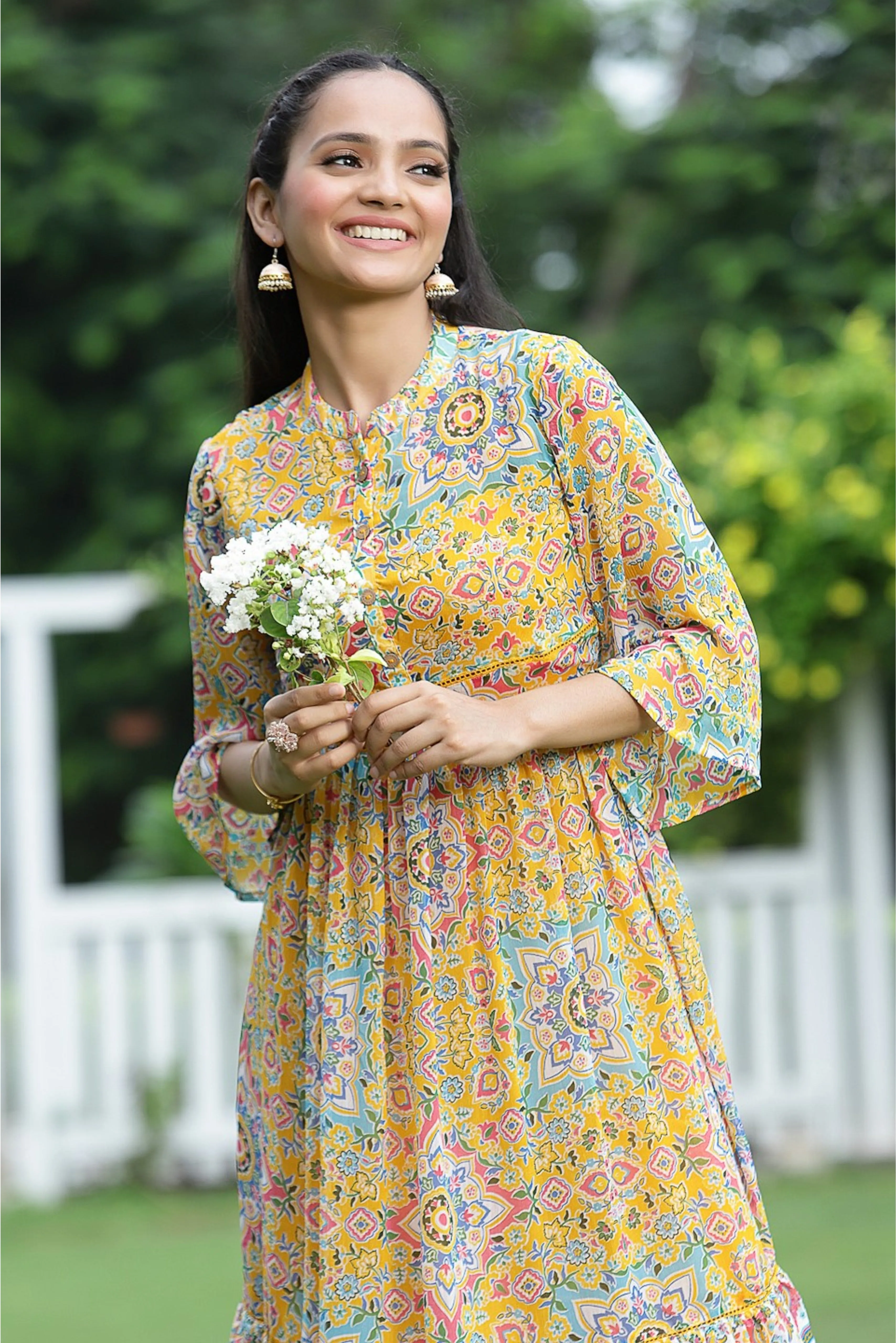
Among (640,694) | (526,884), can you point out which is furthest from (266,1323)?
(640,694)

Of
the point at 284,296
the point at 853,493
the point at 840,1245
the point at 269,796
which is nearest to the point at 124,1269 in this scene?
the point at 840,1245

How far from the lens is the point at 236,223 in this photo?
691cm

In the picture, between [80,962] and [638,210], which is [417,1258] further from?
[638,210]

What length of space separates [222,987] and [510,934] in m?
3.96

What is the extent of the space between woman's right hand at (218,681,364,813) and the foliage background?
18.2 feet

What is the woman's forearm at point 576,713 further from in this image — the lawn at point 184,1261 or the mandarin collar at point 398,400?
the lawn at point 184,1261

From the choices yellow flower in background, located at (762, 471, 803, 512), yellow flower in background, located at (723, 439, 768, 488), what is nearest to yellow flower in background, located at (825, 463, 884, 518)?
yellow flower in background, located at (762, 471, 803, 512)

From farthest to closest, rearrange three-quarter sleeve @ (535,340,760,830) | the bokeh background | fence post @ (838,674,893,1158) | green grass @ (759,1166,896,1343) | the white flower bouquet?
the bokeh background
fence post @ (838,674,893,1158)
green grass @ (759,1166,896,1343)
three-quarter sleeve @ (535,340,760,830)
the white flower bouquet

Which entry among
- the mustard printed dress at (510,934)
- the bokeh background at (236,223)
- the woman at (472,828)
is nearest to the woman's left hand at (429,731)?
the woman at (472,828)

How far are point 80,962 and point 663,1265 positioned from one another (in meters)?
4.17

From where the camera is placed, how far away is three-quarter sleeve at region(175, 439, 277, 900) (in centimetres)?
204

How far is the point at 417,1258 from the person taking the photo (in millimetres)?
1756

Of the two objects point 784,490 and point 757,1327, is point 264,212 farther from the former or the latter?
point 784,490

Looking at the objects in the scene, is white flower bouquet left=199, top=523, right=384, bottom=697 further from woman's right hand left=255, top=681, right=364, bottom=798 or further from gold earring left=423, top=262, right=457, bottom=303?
gold earring left=423, top=262, right=457, bottom=303
